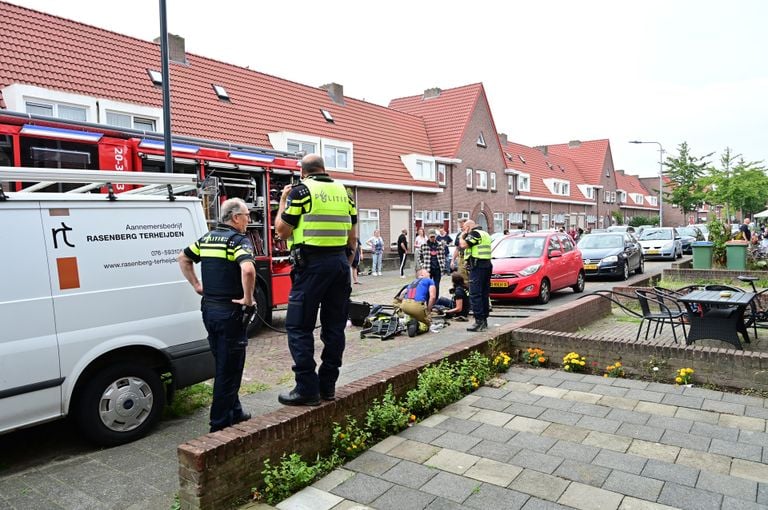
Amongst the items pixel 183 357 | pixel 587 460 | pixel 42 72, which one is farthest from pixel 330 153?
pixel 587 460

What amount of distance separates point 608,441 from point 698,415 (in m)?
1.05

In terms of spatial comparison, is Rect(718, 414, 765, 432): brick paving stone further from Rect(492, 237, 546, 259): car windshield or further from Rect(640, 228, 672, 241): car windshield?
Rect(640, 228, 672, 241): car windshield

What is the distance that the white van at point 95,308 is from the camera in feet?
13.0

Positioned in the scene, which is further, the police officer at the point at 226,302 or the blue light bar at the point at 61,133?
the blue light bar at the point at 61,133

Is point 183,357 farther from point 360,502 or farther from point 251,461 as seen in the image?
point 360,502

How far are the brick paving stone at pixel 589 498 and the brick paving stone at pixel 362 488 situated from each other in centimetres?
107

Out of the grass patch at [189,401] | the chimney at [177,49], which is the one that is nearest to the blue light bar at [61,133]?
the grass patch at [189,401]

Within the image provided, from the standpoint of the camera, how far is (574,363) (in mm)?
5957

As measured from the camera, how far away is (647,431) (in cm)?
427

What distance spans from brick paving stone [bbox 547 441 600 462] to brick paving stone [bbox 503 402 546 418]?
2.04ft

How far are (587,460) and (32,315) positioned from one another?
404 cm

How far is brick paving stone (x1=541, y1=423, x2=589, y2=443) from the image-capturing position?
4.18 m

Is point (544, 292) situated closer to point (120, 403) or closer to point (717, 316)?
point (717, 316)

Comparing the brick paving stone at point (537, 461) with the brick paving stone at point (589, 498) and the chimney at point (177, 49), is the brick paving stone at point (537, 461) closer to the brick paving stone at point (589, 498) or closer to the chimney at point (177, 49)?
the brick paving stone at point (589, 498)
